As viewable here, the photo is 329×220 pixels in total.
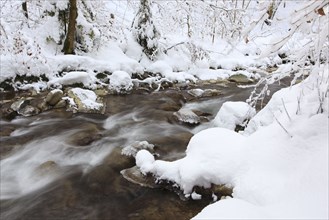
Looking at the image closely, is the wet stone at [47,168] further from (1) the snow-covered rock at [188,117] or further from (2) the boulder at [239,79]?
(2) the boulder at [239,79]

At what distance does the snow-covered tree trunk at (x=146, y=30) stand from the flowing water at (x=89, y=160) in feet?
11.1

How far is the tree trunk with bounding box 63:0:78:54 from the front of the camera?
9508mm

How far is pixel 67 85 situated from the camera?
344 inches

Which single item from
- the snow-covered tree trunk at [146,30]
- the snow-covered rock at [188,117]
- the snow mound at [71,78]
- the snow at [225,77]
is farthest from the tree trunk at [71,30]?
the snow-covered rock at [188,117]

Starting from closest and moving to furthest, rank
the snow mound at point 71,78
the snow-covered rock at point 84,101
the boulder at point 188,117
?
1. the boulder at point 188,117
2. the snow-covered rock at point 84,101
3. the snow mound at point 71,78

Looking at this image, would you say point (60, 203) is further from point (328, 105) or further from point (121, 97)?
point (121, 97)

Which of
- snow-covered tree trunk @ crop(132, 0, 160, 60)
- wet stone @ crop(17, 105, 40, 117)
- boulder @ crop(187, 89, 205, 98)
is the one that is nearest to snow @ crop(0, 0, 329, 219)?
snow-covered tree trunk @ crop(132, 0, 160, 60)

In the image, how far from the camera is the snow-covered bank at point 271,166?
2531 mm

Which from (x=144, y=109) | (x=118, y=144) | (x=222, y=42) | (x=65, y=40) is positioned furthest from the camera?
(x=222, y=42)

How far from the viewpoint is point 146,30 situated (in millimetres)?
11672

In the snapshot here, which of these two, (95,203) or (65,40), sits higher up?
(65,40)

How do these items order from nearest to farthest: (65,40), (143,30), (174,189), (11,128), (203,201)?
1. (203,201)
2. (174,189)
3. (11,128)
4. (65,40)
5. (143,30)

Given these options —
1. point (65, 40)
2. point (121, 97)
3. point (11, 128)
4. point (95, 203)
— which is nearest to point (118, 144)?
point (95, 203)

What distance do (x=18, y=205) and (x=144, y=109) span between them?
4278 mm
